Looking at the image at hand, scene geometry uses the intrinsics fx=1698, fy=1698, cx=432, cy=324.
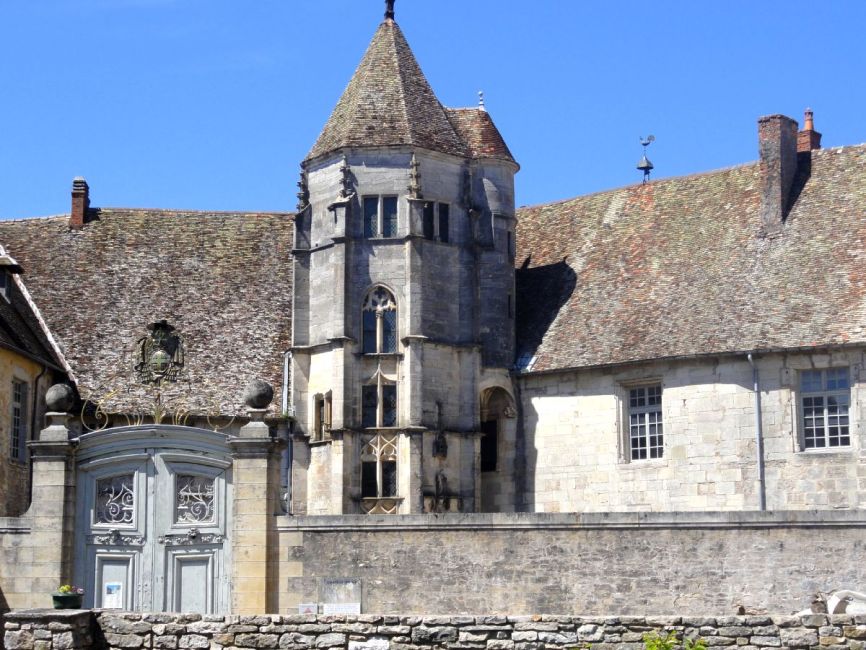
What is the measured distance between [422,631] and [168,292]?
23017 millimetres

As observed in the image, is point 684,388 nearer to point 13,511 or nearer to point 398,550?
point 398,550

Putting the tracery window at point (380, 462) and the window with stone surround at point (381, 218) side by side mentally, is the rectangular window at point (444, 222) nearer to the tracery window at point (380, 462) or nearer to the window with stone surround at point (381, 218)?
the window with stone surround at point (381, 218)

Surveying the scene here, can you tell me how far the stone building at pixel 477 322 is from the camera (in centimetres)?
3519

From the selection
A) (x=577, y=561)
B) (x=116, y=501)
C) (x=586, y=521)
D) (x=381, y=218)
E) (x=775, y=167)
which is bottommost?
(x=577, y=561)

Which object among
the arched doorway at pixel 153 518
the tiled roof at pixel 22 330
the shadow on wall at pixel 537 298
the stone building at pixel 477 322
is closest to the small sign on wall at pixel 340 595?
the arched doorway at pixel 153 518

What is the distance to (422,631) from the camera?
61.2 feet

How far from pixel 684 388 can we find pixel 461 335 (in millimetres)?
5188

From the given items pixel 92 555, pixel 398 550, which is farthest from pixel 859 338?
pixel 92 555

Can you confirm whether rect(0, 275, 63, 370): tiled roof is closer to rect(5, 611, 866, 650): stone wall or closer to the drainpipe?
the drainpipe

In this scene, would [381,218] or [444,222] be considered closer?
[381,218]

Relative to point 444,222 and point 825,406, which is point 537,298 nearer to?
point 444,222

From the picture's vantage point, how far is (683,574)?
90.0 feet

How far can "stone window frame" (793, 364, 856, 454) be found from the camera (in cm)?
3435

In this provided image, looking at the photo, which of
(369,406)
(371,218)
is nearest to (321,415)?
(369,406)
